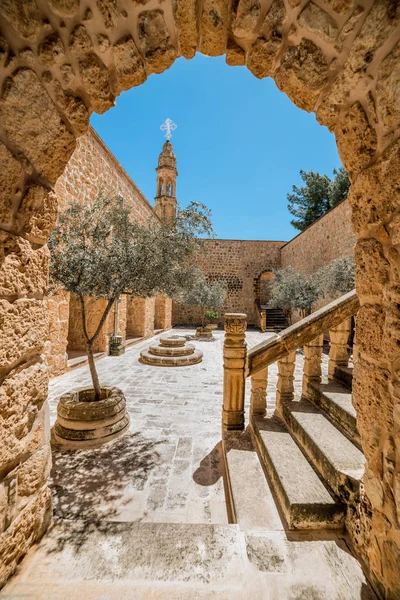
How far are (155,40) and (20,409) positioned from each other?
1.97m

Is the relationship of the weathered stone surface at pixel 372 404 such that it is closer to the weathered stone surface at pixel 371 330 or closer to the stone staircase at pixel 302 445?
the weathered stone surface at pixel 371 330

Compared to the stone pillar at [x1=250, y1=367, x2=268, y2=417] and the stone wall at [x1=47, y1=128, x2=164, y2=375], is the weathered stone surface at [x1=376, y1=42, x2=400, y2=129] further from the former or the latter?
the stone wall at [x1=47, y1=128, x2=164, y2=375]

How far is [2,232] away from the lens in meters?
1.16

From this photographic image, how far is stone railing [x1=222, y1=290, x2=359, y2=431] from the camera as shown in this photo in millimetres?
2699

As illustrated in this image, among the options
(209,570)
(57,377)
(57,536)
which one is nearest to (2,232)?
(57,536)

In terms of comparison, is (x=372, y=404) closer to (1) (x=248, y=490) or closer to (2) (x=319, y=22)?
(1) (x=248, y=490)

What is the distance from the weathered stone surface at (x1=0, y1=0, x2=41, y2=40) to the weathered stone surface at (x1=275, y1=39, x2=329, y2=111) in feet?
3.78

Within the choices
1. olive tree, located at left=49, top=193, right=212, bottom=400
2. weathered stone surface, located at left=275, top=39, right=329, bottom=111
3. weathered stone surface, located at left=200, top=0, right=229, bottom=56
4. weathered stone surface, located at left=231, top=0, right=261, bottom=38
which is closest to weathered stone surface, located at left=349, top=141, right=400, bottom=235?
weathered stone surface, located at left=275, top=39, right=329, bottom=111

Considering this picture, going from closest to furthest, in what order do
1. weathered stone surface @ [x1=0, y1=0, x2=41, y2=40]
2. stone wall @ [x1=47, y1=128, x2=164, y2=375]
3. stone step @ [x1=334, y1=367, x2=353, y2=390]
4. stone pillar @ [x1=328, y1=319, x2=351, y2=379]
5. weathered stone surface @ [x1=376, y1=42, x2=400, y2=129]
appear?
weathered stone surface @ [x1=376, y1=42, x2=400, y2=129], weathered stone surface @ [x1=0, y1=0, x2=41, y2=40], stone step @ [x1=334, y1=367, x2=353, y2=390], stone pillar @ [x1=328, y1=319, x2=351, y2=379], stone wall @ [x1=47, y1=128, x2=164, y2=375]

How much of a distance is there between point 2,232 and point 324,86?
1.67m

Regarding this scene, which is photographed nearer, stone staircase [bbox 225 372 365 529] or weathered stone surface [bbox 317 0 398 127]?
weathered stone surface [bbox 317 0 398 127]

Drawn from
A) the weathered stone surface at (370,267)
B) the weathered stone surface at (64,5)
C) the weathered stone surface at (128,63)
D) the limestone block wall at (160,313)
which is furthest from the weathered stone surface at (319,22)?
the limestone block wall at (160,313)

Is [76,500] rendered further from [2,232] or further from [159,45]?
[159,45]

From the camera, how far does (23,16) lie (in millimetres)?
1106
